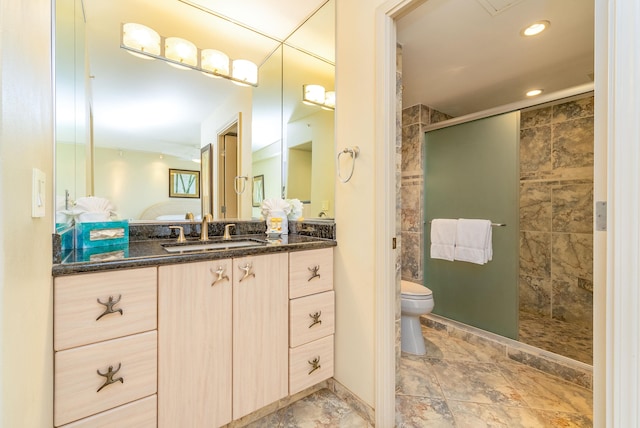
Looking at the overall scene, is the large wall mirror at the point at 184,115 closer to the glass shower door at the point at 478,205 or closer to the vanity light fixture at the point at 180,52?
the vanity light fixture at the point at 180,52

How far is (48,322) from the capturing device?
78cm

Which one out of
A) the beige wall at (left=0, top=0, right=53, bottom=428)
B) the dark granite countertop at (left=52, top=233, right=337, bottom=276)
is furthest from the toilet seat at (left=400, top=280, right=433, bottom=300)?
the beige wall at (left=0, top=0, right=53, bottom=428)

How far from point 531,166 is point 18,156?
11.8 feet

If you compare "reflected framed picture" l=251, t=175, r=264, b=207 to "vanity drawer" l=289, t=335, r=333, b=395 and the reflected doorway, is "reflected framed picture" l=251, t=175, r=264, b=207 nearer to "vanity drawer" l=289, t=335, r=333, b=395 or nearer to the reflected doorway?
the reflected doorway

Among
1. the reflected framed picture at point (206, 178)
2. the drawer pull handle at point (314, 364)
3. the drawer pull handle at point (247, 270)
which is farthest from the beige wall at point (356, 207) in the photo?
the reflected framed picture at point (206, 178)

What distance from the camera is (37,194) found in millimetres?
621

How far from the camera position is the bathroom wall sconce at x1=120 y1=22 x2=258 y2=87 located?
1596 mm

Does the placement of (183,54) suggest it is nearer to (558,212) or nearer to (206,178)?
(206,178)

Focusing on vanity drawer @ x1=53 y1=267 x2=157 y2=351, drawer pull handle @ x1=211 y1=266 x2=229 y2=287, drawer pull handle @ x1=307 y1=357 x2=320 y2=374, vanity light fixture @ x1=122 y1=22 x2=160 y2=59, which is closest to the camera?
vanity drawer @ x1=53 y1=267 x2=157 y2=351

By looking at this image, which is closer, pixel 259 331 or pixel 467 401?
pixel 259 331

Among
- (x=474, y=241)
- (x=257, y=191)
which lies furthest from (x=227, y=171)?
(x=474, y=241)

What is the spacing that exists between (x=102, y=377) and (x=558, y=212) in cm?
357

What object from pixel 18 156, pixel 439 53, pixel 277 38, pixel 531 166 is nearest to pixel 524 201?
pixel 531 166

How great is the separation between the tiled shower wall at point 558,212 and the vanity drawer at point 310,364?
250cm
